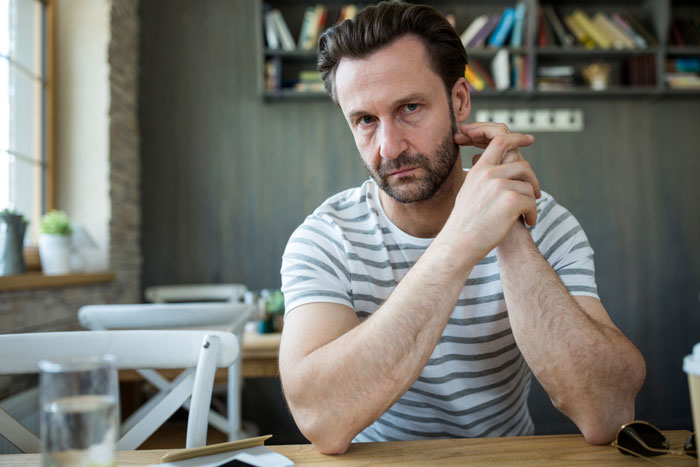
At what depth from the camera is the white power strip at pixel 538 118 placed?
362cm

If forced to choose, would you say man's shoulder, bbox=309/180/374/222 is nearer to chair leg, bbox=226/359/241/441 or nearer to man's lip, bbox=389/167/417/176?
man's lip, bbox=389/167/417/176

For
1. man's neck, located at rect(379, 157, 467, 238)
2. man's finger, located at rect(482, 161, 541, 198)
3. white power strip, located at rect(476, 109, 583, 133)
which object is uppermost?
white power strip, located at rect(476, 109, 583, 133)

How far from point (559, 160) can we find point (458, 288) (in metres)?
3.04

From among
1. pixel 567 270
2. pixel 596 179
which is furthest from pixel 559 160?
pixel 567 270

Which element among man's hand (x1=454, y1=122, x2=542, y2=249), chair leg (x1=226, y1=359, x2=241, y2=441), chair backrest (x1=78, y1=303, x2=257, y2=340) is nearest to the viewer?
man's hand (x1=454, y1=122, x2=542, y2=249)

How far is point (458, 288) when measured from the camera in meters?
0.92

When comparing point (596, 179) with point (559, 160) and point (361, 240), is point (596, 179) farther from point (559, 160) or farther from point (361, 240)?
point (361, 240)

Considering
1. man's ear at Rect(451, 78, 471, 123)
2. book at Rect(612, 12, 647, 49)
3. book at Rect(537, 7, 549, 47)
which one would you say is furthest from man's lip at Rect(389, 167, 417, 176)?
book at Rect(612, 12, 647, 49)

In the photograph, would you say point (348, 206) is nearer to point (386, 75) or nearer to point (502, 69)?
point (386, 75)

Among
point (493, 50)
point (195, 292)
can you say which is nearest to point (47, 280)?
point (195, 292)

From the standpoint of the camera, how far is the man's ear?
4.32 feet

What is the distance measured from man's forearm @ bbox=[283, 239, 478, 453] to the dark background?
2.71 m

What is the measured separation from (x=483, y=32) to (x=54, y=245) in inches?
109

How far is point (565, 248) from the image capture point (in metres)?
1.19
